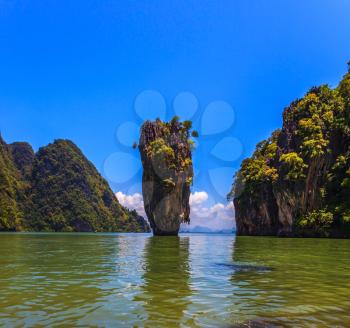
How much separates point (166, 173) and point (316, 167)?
25.6 meters

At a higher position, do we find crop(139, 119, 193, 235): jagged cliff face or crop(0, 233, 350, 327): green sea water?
crop(139, 119, 193, 235): jagged cliff face

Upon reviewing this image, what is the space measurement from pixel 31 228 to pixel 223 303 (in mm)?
174500

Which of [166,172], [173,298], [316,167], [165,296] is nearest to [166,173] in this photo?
[166,172]

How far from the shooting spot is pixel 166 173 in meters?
63.7

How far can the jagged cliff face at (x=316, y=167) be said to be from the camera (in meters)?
45.4

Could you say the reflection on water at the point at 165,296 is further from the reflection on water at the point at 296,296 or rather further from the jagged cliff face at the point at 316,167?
the jagged cliff face at the point at 316,167

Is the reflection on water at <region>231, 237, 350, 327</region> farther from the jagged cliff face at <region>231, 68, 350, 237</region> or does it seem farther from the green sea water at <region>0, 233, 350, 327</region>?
the jagged cliff face at <region>231, 68, 350, 237</region>

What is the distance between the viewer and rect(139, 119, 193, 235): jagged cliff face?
63688 mm

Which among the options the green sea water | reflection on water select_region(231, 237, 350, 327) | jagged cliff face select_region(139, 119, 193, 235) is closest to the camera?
A: the green sea water

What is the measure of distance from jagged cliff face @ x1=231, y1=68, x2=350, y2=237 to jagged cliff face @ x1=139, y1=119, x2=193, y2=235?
53.6 feet

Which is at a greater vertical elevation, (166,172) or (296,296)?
(166,172)

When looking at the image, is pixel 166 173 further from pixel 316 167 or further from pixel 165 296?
pixel 165 296

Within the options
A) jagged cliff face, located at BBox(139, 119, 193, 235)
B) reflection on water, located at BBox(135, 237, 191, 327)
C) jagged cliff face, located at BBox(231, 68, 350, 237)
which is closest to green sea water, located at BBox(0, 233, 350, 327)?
reflection on water, located at BBox(135, 237, 191, 327)

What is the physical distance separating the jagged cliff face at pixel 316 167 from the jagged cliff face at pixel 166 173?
16.3 metres
